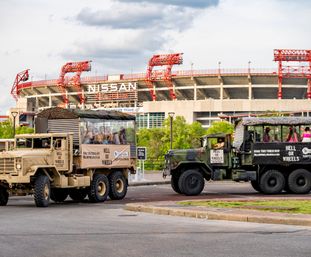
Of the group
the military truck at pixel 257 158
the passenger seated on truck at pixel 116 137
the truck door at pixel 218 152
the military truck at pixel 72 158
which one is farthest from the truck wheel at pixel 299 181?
the passenger seated on truck at pixel 116 137

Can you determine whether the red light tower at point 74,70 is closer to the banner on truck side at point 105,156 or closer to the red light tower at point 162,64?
the red light tower at point 162,64

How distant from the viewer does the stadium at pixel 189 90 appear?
14262cm

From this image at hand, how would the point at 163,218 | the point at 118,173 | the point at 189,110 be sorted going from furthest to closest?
the point at 189,110 < the point at 118,173 < the point at 163,218

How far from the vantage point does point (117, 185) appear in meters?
28.2

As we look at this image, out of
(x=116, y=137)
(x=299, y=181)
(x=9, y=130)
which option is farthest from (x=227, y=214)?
(x=9, y=130)

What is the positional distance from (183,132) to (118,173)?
72.2 m

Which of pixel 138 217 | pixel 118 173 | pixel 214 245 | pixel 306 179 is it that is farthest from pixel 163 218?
pixel 306 179

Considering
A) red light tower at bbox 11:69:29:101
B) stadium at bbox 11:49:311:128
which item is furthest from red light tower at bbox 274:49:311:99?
red light tower at bbox 11:69:29:101

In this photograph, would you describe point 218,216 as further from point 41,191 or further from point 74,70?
point 74,70

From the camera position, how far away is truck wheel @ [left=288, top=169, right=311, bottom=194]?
102ft

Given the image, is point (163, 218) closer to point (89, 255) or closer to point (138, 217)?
point (138, 217)

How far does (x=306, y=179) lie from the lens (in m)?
31.3

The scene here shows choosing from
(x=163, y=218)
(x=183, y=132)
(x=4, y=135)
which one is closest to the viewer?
(x=163, y=218)

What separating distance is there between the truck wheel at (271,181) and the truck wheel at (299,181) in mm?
377
